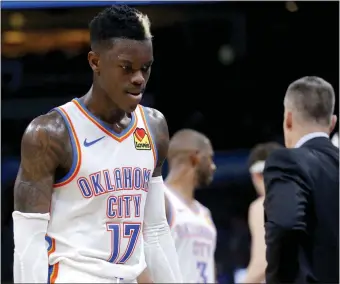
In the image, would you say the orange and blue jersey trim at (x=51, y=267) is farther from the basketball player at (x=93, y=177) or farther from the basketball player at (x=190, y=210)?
the basketball player at (x=190, y=210)

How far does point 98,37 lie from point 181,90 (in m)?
6.12

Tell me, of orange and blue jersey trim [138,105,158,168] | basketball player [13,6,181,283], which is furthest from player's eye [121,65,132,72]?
orange and blue jersey trim [138,105,158,168]

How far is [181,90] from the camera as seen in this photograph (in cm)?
920

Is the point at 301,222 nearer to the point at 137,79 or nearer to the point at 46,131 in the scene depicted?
the point at 137,79

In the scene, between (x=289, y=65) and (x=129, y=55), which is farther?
(x=289, y=65)

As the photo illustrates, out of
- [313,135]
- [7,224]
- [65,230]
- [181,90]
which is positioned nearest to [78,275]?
[65,230]

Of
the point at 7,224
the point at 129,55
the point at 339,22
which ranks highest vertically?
the point at 339,22

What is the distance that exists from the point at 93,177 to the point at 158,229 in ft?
1.66

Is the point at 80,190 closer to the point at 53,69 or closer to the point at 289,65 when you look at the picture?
the point at 53,69

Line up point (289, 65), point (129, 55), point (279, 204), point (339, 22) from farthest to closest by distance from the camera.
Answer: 1. point (289, 65)
2. point (339, 22)
3. point (279, 204)
4. point (129, 55)

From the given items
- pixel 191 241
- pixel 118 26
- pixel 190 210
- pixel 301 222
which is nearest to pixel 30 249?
pixel 118 26

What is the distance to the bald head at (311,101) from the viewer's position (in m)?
3.94

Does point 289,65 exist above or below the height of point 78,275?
above

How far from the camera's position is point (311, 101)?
3932 millimetres
